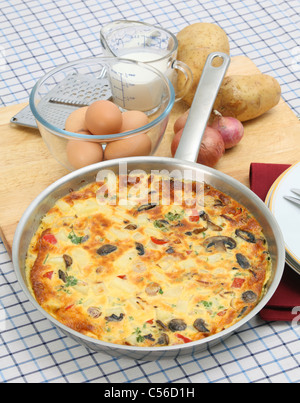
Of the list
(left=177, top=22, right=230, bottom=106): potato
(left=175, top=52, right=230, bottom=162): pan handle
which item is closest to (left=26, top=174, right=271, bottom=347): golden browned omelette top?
(left=175, top=52, right=230, bottom=162): pan handle

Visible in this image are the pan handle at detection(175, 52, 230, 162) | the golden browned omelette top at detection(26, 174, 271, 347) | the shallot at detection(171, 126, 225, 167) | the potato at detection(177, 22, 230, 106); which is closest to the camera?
the golden browned omelette top at detection(26, 174, 271, 347)

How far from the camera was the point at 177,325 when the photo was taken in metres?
1.72

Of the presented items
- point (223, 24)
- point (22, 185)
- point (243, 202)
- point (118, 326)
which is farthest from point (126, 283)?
point (223, 24)

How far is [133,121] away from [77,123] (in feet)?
0.61

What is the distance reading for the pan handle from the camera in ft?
7.06

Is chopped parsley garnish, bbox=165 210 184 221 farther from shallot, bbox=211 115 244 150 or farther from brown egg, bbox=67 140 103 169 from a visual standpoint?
shallot, bbox=211 115 244 150

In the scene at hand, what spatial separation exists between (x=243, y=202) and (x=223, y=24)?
150cm

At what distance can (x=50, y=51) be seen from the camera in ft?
10.3

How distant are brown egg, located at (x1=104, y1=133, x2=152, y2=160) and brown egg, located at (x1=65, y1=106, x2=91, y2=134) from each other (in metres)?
0.12

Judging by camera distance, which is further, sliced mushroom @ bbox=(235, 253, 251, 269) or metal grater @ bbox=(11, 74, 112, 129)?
metal grater @ bbox=(11, 74, 112, 129)

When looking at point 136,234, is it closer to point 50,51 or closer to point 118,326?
point 118,326

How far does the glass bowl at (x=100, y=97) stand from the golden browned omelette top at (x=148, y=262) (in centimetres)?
14

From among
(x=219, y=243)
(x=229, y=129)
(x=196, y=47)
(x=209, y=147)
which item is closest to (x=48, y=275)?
(x=219, y=243)

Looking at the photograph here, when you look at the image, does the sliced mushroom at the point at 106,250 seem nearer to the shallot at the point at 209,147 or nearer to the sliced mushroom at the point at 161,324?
the sliced mushroom at the point at 161,324
